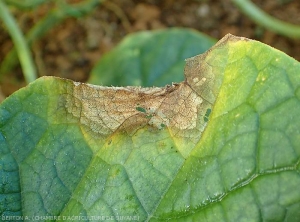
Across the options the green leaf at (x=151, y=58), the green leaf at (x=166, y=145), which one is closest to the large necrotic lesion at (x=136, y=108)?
the green leaf at (x=166, y=145)

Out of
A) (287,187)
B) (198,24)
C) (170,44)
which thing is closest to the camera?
(287,187)

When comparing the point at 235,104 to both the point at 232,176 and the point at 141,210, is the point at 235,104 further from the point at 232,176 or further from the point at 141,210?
the point at 141,210

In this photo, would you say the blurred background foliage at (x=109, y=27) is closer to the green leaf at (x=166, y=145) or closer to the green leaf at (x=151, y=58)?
the green leaf at (x=151, y=58)

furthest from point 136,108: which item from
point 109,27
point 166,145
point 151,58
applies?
point 109,27

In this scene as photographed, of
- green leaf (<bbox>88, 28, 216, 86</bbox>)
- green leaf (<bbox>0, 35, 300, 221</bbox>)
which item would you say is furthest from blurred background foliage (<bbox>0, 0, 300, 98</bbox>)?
green leaf (<bbox>0, 35, 300, 221</bbox>)

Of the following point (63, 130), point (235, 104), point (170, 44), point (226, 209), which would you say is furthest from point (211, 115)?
point (170, 44)

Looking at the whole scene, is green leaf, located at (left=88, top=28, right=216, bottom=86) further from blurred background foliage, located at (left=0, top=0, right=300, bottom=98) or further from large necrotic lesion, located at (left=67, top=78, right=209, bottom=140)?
large necrotic lesion, located at (left=67, top=78, right=209, bottom=140)

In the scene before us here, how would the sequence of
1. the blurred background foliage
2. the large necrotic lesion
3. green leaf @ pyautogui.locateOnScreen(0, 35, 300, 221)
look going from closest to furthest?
green leaf @ pyautogui.locateOnScreen(0, 35, 300, 221), the large necrotic lesion, the blurred background foliage
